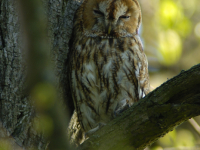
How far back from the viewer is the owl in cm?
217

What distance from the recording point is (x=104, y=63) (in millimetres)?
2156

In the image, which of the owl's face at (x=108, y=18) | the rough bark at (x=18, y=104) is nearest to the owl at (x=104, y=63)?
the owl's face at (x=108, y=18)

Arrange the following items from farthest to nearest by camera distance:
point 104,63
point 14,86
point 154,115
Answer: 1. point 104,63
2. point 14,86
3. point 154,115

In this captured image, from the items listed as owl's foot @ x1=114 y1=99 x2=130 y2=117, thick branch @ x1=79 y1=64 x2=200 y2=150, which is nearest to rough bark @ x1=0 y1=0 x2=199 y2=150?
thick branch @ x1=79 y1=64 x2=200 y2=150

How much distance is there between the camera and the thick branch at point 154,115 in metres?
1.55

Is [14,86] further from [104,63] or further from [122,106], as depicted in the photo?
[122,106]

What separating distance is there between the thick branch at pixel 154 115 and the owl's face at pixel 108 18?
0.86m

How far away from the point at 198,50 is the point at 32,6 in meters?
4.50

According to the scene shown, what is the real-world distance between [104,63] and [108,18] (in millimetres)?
405

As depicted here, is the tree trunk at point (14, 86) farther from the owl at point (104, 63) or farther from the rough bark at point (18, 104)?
the owl at point (104, 63)

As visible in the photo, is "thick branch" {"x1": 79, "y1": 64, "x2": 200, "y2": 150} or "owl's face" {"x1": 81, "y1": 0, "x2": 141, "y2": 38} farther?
"owl's face" {"x1": 81, "y1": 0, "x2": 141, "y2": 38}

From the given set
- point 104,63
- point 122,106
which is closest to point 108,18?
point 104,63

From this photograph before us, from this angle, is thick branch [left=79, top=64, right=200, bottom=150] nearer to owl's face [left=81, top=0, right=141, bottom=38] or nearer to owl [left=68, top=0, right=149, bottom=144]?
owl [left=68, top=0, right=149, bottom=144]

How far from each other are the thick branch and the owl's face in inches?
34.0
